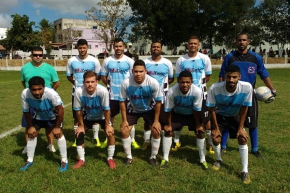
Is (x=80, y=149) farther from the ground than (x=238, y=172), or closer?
farther from the ground

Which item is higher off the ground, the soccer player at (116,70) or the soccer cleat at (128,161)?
the soccer player at (116,70)

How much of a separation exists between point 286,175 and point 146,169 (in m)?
2.12

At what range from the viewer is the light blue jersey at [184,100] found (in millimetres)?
4508

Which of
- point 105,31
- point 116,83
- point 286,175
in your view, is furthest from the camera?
point 105,31

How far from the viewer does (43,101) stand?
4.44 meters

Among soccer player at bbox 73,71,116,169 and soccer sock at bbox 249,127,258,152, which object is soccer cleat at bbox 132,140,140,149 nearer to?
soccer player at bbox 73,71,116,169

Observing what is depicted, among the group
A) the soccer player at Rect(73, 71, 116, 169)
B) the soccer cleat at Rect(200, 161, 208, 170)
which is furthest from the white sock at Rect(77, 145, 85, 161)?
the soccer cleat at Rect(200, 161, 208, 170)

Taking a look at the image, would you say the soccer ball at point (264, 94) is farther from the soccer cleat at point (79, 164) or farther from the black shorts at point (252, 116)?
the soccer cleat at point (79, 164)

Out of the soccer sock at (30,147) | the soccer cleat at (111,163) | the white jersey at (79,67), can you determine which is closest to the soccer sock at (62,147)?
the soccer sock at (30,147)

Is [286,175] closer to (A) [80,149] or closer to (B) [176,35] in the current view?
(A) [80,149]

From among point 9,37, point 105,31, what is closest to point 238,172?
point 105,31

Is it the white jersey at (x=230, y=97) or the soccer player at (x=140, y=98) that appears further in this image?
the soccer player at (x=140, y=98)

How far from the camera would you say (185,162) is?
488 centimetres

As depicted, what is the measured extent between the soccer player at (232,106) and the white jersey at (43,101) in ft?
7.77
